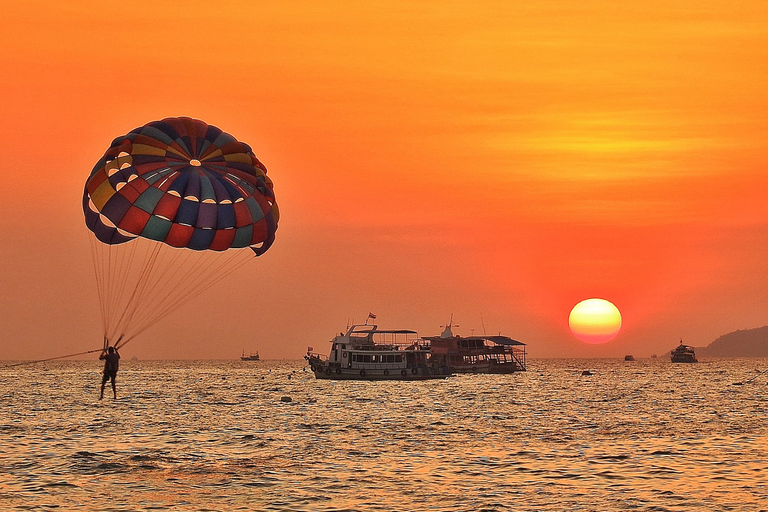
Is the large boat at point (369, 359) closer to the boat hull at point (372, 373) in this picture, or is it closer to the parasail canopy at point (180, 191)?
the boat hull at point (372, 373)

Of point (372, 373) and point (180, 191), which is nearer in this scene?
point (180, 191)

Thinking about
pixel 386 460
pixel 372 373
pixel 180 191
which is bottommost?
pixel 386 460

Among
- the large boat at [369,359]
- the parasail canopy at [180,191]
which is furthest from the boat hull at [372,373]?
the parasail canopy at [180,191]

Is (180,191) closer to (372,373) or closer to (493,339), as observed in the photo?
(372,373)

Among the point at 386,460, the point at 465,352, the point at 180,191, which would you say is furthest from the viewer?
Result: the point at 465,352

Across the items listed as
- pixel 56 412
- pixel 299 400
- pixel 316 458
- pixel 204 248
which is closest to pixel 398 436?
pixel 316 458

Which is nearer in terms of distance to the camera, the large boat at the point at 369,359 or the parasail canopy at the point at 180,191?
the parasail canopy at the point at 180,191

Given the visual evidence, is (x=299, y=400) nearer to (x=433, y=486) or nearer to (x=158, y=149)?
(x=158, y=149)

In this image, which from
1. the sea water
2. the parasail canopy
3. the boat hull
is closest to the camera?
the sea water

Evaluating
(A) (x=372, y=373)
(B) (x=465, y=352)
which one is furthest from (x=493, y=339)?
(A) (x=372, y=373)

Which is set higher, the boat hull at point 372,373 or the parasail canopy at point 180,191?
the parasail canopy at point 180,191

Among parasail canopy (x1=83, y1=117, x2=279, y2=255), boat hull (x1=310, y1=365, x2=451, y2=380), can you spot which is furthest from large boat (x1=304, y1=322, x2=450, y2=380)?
parasail canopy (x1=83, y1=117, x2=279, y2=255)

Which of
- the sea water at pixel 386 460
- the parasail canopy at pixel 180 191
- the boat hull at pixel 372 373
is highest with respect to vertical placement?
the parasail canopy at pixel 180 191

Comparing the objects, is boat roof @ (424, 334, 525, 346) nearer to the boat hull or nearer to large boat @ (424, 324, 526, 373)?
large boat @ (424, 324, 526, 373)
